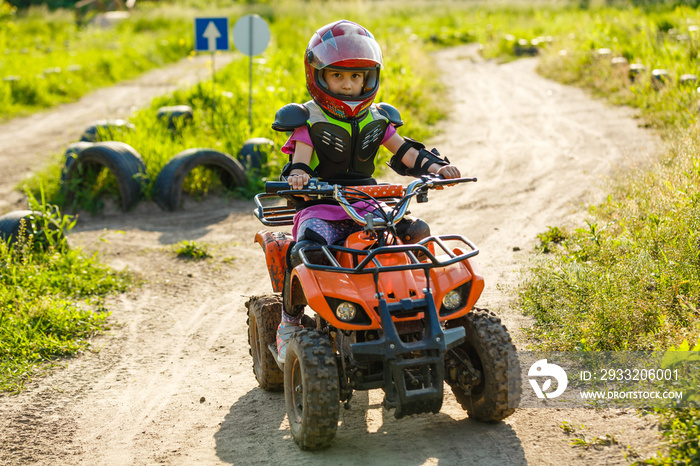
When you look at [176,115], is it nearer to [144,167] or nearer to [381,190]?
[144,167]

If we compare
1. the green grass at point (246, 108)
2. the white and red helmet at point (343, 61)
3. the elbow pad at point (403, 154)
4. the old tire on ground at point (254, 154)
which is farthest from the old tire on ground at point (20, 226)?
the elbow pad at point (403, 154)

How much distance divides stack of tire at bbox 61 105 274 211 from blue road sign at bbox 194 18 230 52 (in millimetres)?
2845

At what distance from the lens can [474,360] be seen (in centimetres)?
403

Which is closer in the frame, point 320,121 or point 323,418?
point 323,418

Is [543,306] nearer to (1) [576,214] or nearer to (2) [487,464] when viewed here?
(2) [487,464]

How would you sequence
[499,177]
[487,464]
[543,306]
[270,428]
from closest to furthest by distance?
[487,464]
[270,428]
[543,306]
[499,177]

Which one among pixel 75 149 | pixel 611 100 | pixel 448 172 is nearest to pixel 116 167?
pixel 75 149

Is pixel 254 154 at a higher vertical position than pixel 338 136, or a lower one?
lower

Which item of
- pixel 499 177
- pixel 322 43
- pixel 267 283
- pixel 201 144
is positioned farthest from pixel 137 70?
pixel 322 43

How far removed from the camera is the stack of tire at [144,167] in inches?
381

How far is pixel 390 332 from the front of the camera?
11.8 ft

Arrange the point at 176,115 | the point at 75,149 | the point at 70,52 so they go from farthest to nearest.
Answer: the point at 70,52, the point at 176,115, the point at 75,149

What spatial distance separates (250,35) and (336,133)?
8.03 metres

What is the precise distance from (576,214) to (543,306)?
2.81 metres
